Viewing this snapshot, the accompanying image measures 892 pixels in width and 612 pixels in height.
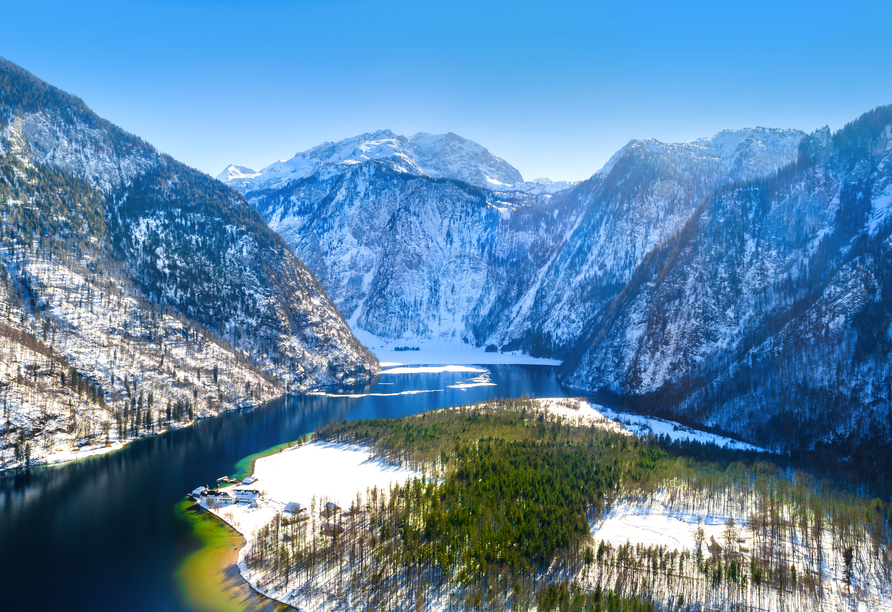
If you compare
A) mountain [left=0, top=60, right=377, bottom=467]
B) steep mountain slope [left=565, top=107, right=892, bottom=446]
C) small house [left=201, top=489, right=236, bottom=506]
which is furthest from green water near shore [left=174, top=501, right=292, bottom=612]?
steep mountain slope [left=565, top=107, right=892, bottom=446]

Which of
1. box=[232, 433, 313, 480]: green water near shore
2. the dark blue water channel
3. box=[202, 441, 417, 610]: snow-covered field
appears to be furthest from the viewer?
box=[232, 433, 313, 480]: green water near shore

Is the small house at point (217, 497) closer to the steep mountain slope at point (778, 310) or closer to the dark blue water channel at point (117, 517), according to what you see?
the dark blue water channel at point (117, 517)

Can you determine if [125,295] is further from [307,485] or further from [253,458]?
[307,485]

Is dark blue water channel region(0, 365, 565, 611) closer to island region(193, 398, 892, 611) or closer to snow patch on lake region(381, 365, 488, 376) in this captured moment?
island region(193, 398, 892, 611)

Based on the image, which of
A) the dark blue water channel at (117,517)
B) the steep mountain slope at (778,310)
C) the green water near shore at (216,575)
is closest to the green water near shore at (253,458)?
the dark blue water channel at (117,517)

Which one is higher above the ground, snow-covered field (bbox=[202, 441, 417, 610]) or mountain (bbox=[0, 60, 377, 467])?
mountain (bbox=[0, 60, 377, 467])

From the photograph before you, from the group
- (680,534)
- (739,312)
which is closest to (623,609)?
(680,534)
